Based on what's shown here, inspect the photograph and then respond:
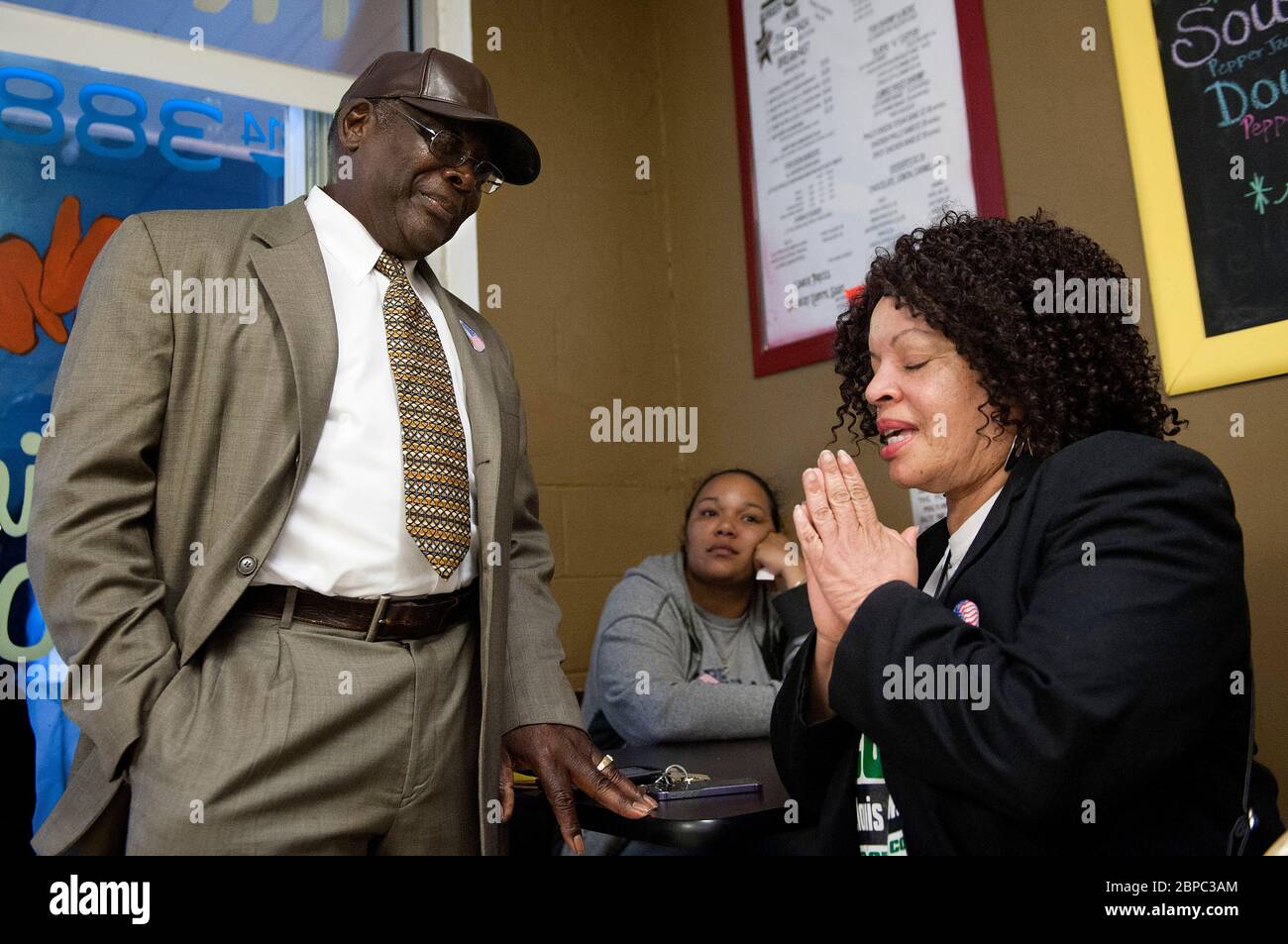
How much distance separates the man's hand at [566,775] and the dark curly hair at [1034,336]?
0.77 metres

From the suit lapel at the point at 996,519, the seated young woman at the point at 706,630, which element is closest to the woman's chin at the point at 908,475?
the suit lapel at the point at 996,519

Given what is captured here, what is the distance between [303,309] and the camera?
1.51m

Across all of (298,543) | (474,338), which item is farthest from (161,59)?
(298,543)

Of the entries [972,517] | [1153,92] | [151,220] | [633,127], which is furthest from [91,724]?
[633,127]

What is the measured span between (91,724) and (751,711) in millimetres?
1435

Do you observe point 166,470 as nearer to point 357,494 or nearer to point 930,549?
point 357,494

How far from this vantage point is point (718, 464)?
343 cm

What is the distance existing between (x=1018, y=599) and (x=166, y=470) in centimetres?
115

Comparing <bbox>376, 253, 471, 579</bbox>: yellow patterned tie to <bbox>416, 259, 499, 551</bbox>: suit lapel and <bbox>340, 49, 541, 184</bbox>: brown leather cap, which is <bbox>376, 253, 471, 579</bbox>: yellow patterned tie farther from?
<bbox>340, 49, 541, 184</bbox>: brown leather cap

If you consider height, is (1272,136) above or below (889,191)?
below

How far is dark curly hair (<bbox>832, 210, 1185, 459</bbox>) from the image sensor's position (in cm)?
148

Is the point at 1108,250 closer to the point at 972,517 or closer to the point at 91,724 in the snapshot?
the point at 972,517

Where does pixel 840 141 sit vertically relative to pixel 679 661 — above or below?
above
